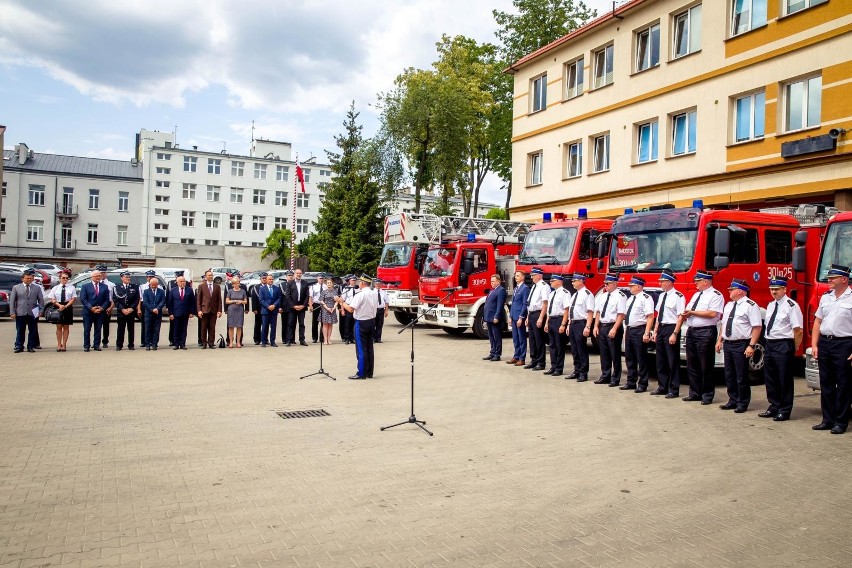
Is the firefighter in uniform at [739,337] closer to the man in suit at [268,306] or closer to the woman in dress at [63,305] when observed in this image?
the man in suit at [268,306]

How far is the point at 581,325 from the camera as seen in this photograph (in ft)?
41.4

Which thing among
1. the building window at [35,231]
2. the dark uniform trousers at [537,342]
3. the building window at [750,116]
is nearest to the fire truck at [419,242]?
the dark uniform trousers at [537,342]

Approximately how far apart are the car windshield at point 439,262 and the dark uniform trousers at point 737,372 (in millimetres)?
10198

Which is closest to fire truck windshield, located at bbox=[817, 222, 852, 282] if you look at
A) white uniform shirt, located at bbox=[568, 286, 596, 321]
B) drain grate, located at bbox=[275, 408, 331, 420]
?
white uniform shirt, located at bbox=[568, 286, 596, 321]

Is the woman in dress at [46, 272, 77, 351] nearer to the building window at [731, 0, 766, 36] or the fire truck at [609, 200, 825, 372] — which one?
the fire truck at [609, 200, 825, 372]

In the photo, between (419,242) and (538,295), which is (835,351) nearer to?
(538,295)

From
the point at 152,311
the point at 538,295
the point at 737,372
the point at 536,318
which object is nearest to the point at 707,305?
the point at 737,372

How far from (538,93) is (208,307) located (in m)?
16.2

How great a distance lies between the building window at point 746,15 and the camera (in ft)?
59.7

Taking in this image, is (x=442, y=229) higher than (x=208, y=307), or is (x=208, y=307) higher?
(x=442, y=229)

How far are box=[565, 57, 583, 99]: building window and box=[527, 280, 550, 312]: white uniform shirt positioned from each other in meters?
13.0

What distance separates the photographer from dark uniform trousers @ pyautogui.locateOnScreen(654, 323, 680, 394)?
10.8 m

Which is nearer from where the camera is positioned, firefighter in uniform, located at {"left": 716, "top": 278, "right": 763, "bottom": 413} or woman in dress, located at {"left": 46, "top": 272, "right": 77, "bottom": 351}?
firefighter in uniform, located at {"left": 716, "top": 278, "right": 763, "bottom": 413}

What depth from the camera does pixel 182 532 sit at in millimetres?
4891
